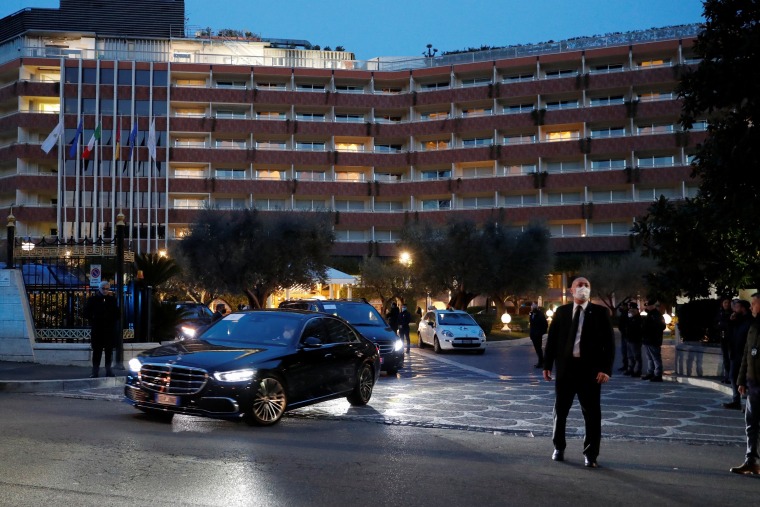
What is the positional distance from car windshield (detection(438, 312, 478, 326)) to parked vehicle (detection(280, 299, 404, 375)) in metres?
8.79

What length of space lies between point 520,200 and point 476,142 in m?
6.42

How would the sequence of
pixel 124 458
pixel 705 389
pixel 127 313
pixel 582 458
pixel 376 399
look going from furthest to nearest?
pixel 127 313 → pixel 705 389 → pixel 376 399 → pixel 582 458 → pixel 124 458

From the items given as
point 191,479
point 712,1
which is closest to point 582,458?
point 191,479

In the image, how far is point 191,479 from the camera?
7078 mm

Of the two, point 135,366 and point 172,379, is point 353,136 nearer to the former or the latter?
point 135,366

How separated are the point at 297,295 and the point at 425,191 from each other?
14.1 meters

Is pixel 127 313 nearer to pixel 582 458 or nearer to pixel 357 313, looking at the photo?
pixel 357 313

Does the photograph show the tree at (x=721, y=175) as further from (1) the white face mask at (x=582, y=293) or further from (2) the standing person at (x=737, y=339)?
(1) the white face mask at (x=582, y=293)

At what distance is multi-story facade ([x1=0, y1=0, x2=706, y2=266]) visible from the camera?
220ft

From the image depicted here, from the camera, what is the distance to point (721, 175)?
51.8 feet

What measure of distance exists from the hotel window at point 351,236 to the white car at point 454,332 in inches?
1604

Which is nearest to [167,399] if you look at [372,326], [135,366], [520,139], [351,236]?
[135,366]

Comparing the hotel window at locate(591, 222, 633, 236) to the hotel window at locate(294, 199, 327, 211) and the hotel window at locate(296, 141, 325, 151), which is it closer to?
the hotel window at locate(294, 199, 327, 211)

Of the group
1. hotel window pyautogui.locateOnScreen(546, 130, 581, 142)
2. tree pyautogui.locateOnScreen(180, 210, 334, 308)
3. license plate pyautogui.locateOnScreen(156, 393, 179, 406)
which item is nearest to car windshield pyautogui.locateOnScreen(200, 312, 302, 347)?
license plate pyautogui.locateOnScreen(156, 393, 179, 406)
